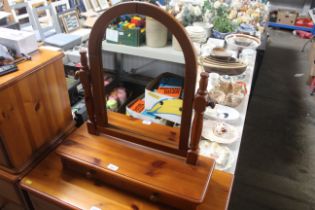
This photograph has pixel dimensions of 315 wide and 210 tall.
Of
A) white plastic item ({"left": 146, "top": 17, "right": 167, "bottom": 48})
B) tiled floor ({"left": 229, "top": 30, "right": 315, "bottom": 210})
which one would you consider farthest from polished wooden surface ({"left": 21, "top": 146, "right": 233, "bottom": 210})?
white plastic item ({"left": 146, "top": 17, "right": 167, "bottom": 48})

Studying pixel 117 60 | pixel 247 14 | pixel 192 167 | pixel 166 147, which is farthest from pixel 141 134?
pixel 247 14

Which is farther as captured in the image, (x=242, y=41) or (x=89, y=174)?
(x=242, y=41)

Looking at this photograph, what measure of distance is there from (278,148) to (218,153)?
4.44 feet

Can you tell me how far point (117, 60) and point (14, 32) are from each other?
1.27m

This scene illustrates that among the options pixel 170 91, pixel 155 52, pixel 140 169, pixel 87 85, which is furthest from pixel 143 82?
pixel 140 169

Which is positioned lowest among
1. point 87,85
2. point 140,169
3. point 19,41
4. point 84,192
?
point 84,192

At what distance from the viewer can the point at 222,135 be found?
1085 millimetres

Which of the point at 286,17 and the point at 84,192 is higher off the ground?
the point at 84,192

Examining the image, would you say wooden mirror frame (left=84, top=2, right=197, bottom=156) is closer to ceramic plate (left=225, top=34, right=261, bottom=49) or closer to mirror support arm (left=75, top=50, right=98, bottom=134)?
mirror support arm (left=75, top=50, right=98, bottom=134)

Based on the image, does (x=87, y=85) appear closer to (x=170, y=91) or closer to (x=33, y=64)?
(x=33, y=64)

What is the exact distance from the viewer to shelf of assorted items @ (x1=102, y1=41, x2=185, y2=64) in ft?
5.35

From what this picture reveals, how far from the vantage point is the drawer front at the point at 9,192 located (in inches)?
37.2

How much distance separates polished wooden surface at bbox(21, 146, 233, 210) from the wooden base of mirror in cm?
3

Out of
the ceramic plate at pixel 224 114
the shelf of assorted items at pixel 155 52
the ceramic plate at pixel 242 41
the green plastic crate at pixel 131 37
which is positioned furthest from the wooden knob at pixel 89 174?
the ceramic plate at pixel 242 41
